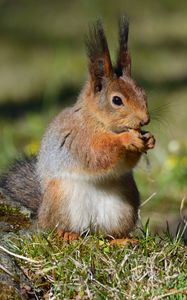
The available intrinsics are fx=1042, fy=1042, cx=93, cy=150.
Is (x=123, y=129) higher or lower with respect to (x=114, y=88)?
lower

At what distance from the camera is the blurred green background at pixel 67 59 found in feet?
26.1

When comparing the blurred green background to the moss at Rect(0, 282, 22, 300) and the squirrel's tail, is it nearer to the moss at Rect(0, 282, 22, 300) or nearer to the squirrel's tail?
the squirrel's tail

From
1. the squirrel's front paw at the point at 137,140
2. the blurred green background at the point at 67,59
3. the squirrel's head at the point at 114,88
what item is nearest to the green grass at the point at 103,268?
the squirrel's front paw at the point at 137,140

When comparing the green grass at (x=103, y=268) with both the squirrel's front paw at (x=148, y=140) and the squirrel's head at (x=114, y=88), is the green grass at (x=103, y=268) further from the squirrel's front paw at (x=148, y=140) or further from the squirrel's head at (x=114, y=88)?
the squirrel's head at (x=114, y=88)

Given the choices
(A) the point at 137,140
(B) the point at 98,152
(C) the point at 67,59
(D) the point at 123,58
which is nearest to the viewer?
(A) the point at 137,140

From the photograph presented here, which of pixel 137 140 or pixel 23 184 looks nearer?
pixel 137 140

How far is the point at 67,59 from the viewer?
9.30 m

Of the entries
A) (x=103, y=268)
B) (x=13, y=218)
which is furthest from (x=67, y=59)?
(x=103, y=268)

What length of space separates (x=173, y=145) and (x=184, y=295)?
9.88ft

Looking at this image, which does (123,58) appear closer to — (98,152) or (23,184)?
(98,152)

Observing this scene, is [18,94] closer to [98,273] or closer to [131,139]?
[131,139]

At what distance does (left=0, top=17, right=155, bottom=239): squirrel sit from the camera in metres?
4.26

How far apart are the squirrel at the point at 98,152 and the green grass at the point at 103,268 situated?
24cm

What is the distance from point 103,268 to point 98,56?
3.25 feet
